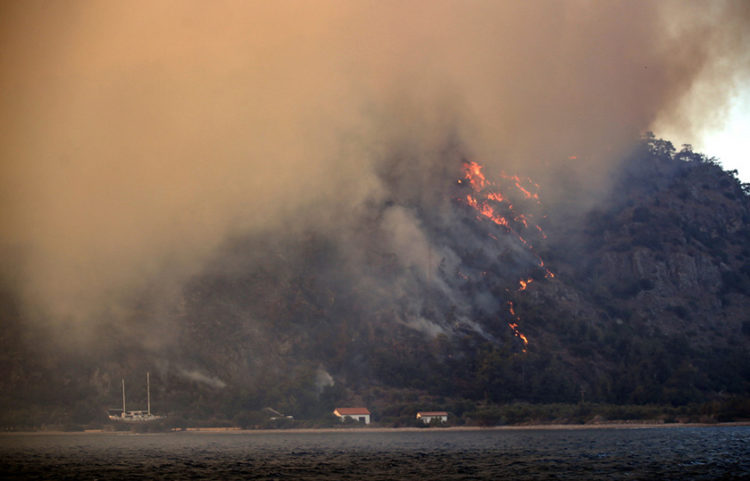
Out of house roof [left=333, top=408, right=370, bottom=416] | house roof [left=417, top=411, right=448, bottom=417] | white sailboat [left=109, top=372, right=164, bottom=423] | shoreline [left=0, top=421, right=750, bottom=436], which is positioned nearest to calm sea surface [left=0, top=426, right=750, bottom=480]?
shoreline [left=0, top=421, right=750, bottom=436]

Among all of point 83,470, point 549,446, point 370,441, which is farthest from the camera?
point 370,441

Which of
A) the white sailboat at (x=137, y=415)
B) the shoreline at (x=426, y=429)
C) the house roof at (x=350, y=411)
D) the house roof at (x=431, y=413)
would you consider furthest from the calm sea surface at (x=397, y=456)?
the house roof at (x=431, y=413)

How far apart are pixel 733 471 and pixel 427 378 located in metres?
121

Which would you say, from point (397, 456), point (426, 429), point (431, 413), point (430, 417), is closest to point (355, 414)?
point (426, 429)

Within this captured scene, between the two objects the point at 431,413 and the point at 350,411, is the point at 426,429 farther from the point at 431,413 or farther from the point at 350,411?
the point at 350,411

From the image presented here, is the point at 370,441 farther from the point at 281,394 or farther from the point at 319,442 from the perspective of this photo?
the point at 281,394

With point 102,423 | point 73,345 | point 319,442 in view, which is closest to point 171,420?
point 102,423

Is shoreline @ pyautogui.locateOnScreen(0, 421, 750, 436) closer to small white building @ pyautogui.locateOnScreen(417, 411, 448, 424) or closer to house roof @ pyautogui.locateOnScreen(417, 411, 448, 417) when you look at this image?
small white building @ pyautogui.locateOnScreen(417, 411, 448, 424)

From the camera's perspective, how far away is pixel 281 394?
185500 millimetres

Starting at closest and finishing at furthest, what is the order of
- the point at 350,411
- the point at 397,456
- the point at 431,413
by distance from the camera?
the point at 397,456 → the point at 350,411 → the point at 431,413

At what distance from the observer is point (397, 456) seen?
108m

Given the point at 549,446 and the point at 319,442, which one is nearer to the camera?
the point at 549,446

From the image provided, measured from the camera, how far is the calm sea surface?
8375 cm

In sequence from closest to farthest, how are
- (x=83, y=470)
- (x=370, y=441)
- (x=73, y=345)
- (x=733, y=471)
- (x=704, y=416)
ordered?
(x=733, y=471) → (x=83, y=470) → (x=370, y=441) → (x=704, y=416) → (x=73, y=345)
